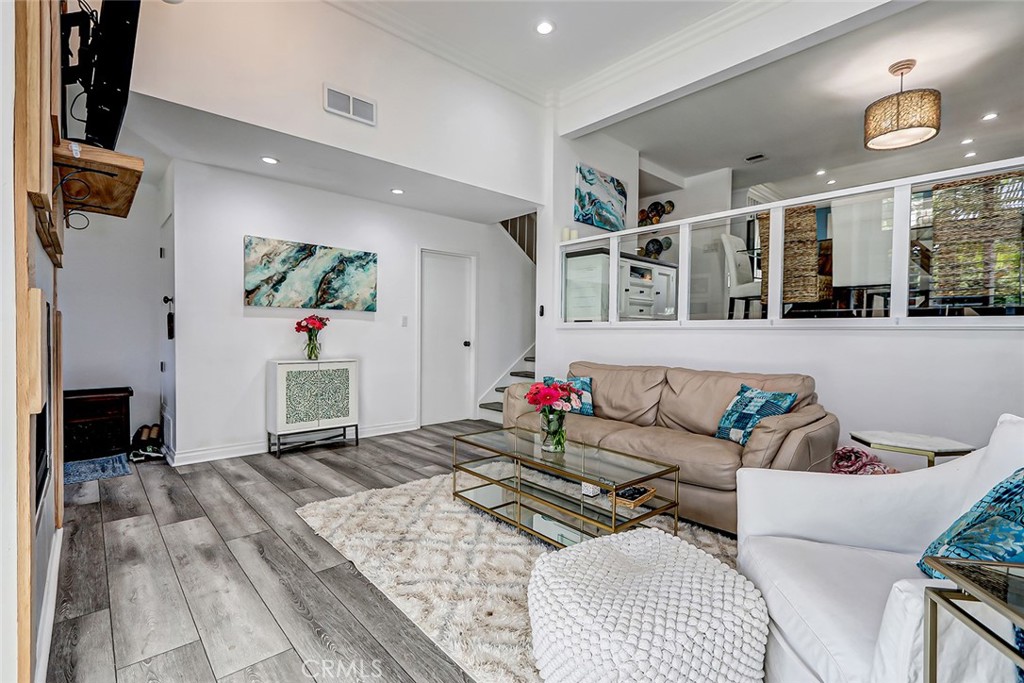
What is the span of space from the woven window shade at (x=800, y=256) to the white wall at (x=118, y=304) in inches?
198

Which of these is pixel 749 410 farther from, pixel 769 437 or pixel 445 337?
pixel 445 337

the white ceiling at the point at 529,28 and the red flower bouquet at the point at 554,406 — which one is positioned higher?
the white ceiling at the point at 529,28

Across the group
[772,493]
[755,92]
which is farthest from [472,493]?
[755,92]

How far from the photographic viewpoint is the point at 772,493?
1.49m

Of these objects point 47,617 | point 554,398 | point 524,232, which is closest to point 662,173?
point 524,232

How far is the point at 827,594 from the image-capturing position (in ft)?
3.66

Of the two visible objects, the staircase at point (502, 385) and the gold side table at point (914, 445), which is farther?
the staircase at point (502, 385)

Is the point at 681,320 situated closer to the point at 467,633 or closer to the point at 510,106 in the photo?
the point at 510,106

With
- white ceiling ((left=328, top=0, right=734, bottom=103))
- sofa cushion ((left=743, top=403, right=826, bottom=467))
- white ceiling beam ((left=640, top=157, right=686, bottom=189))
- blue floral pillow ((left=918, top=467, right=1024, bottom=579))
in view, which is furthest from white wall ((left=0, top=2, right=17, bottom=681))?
white ceiling beam ((left=640, top=157, right=686, bottom=189))

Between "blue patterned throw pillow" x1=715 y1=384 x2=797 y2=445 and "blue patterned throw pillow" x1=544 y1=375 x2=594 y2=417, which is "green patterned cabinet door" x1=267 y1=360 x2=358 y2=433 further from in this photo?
"blue patterned throw pillow" x1=715 y1=384 x2=797 y2=445

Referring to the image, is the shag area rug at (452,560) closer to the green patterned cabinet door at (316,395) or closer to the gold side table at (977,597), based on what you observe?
the gold side table at (977,597)

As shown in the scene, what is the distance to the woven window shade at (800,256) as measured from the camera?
3357 millimetres

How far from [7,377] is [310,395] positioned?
330cm

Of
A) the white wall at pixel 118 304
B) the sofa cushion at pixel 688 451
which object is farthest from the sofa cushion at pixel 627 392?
the white wall at pixel 118 304
